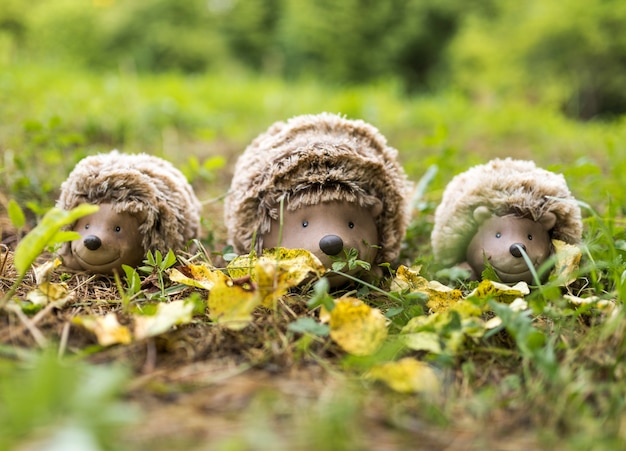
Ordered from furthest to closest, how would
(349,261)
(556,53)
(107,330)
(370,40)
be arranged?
1. (370,40)
2. (556,53)
3. (349,261)
4. (107,330)

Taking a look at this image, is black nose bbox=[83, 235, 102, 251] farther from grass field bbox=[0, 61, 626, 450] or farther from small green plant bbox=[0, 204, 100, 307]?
small green plant bbox=[0, 204, 100, 307]

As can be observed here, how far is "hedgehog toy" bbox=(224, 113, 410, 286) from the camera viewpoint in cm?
211

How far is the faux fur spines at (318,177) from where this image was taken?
84.7 inches

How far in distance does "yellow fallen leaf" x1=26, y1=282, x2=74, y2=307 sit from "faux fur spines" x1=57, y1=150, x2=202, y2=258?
0.48m

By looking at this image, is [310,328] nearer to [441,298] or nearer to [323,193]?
[441,298]

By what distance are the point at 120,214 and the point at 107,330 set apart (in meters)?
0.85

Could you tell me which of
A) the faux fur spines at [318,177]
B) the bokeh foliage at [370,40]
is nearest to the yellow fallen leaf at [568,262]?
the faux fur spines at [318,177]

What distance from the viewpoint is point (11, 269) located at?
2.09m

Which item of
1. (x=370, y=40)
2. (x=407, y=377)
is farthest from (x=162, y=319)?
(x=370, y=40)

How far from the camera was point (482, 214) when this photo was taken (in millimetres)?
2277

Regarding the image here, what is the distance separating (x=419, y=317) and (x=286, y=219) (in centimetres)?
73

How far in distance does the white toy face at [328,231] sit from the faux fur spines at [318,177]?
0.12ft

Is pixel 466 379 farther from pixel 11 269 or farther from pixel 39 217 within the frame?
pixel 39 217

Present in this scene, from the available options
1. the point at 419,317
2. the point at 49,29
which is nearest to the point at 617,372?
the point at 419,317
